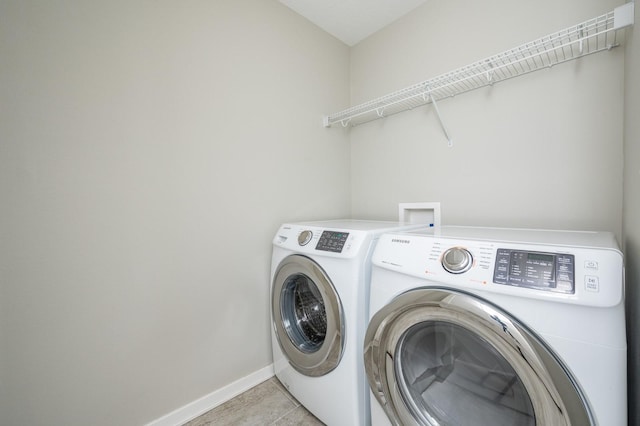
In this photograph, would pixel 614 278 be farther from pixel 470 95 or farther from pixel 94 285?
pixel 94 285

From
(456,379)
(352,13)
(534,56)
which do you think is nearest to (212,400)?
(456,379)

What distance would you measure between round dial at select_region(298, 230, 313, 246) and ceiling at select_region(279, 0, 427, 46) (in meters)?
1.55

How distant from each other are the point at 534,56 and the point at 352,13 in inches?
47.1

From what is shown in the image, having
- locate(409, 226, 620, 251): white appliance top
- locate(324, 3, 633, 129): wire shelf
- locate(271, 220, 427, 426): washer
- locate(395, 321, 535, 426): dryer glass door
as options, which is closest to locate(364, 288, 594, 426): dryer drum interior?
locate(395, 321, 535, 426): dryer glass door

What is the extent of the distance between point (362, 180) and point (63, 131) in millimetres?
→ 1776

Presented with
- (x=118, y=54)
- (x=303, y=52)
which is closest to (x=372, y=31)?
(x=303, y=52)

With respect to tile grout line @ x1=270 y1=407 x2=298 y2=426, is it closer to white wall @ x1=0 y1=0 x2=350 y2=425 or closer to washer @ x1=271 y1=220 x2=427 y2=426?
washer @ x1=271 y1=220 x2=427 y2=426

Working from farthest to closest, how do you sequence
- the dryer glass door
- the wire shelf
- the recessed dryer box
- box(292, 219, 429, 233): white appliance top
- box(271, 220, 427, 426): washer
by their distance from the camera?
1. the recessed dryer box
2. box(292, 219, 429, 233): white appliance top
3. box(271, 220, 427, 426): washer
4. the wire shelf
5. the dryer glass door

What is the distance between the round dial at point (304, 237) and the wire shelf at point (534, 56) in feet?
3.21

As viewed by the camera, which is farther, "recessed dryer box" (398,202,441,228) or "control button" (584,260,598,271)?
"recessed dryer box" (398,202,441,228)

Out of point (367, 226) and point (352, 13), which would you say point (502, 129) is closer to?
point (367, 226)

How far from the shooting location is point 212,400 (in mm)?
1425

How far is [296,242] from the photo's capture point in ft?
4.56

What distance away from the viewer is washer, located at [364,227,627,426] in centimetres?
60
